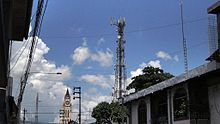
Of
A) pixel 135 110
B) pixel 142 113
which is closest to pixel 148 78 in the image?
pixel 135 110

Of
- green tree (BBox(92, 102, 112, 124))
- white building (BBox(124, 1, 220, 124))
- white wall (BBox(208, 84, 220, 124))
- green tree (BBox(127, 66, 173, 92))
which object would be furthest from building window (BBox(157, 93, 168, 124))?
green tree (BBox(127, 66, 173, 92))

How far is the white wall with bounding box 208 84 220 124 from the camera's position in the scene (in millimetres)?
25188

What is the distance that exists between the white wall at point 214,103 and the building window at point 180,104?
1.71 metres

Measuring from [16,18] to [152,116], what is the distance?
20.1 meters

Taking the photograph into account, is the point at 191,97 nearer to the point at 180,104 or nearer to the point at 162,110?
the point at 180,104

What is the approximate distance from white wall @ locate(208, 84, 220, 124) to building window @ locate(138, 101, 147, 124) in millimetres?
10991

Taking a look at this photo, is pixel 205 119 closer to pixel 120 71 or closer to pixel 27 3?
pixel 27 3

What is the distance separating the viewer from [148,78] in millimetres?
51719

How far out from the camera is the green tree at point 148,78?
51344 millimetres

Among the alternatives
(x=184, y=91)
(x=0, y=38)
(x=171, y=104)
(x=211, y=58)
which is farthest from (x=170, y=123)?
(x=0, y=38)

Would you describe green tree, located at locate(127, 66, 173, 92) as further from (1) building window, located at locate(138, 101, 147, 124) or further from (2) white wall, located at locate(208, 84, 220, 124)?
(2) white wall, located at locate(208, 84, 220, 124)

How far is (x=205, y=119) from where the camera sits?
26656 millimetres

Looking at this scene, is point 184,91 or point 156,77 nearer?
point 184,91

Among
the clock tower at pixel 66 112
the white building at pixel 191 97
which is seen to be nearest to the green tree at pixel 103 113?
the white building at pixel 191 97
